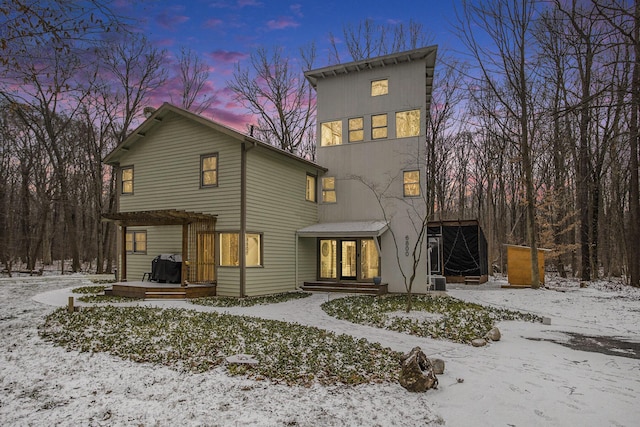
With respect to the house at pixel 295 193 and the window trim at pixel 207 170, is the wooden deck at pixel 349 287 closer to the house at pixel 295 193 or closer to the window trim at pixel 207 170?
the house at pixel 295 193

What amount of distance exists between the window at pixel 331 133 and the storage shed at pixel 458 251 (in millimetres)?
6691

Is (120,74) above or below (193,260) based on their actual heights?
above

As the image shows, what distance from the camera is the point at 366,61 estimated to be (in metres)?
17.0

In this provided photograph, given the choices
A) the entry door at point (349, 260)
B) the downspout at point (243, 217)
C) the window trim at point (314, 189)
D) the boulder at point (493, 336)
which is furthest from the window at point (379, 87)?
the boulder at point (493, 336)

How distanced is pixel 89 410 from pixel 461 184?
31.1m

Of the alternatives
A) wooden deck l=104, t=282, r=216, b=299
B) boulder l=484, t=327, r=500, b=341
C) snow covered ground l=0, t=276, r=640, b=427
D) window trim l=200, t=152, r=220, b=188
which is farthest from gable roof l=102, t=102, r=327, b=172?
boulder l=484, t=327, r=500, b=341

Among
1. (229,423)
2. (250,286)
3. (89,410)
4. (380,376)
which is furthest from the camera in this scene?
(250,286)

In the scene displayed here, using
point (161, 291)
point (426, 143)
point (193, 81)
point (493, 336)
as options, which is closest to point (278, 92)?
point (193, 81)

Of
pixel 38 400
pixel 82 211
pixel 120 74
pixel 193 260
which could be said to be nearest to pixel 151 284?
pixel 193 260

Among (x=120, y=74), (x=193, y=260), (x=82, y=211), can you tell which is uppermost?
(x=120, y=74)

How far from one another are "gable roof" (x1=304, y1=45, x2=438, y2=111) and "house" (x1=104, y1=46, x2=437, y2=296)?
45mm

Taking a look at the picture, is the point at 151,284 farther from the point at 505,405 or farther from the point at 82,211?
the point at 82,211

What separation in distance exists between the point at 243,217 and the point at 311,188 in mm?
5017

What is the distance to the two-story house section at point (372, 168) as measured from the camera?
638 inches
